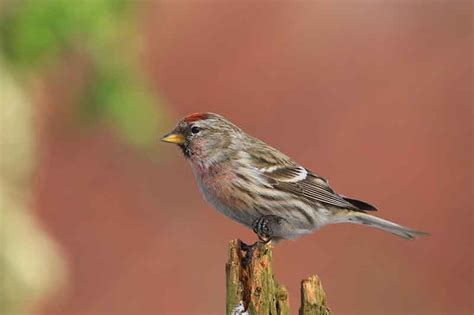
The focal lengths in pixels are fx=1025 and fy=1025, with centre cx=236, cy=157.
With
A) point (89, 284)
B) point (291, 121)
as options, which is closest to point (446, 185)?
point (291, 121)

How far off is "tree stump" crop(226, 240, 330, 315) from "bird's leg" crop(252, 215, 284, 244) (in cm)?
92

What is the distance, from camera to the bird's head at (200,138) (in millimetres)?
5426

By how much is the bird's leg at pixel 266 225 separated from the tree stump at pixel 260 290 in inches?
36.2

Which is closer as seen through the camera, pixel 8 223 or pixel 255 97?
pixel 8 223

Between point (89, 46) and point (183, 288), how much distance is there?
4072mm

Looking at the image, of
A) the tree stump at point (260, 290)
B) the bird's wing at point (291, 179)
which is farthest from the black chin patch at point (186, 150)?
the tree stump at point (260, 290)

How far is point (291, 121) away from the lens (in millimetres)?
13180

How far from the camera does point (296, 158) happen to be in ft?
40.8

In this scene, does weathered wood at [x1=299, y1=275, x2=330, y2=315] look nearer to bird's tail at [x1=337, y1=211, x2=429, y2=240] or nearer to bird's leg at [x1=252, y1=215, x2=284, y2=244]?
bird's leg at [x1=252, y1=215, x2=284, y2=244]

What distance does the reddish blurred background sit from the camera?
1115cm

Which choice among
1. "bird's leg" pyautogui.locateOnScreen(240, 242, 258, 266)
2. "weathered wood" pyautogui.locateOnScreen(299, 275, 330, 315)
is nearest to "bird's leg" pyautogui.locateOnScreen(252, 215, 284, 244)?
"bird's leg" pyautogui.locateOnScreen(240, 242, 258, 266)

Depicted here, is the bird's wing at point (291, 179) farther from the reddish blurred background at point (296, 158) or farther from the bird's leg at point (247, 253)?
the reddish blurred background at point (296, 158)

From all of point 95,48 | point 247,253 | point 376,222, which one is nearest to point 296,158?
point 95,48

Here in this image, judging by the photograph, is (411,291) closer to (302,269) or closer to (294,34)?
(302,269)
